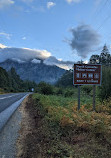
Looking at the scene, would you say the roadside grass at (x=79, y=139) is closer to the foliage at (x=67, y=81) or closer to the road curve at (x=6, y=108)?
the road curve at (x=6, y=108)

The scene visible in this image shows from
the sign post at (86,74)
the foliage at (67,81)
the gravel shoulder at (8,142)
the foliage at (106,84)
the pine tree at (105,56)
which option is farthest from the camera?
the foliage at (67,81)

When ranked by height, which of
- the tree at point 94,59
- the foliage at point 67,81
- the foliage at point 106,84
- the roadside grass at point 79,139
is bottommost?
the roadside grass at point 79,139

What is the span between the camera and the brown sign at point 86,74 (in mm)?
7146

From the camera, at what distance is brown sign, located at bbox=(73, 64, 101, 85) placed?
715 centimetres

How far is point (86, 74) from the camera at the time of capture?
7.22 meters

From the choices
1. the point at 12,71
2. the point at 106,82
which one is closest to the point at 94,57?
the point at 106,82

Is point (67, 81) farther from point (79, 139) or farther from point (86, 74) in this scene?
point (79, 139)

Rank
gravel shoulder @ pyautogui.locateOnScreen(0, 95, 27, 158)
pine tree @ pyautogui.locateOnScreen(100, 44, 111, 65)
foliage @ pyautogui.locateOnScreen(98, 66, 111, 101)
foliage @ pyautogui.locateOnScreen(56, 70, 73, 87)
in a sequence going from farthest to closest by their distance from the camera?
foliage @ pyautogui.locateOnScreen(56, 70, 73, 87), pine tree @ pyautogui.locateOnScreen(100, 44, 111, 65), foliage @ pyautogui.locateOnScreen(98, 66, 111, 101), gravel shoulder @ pyautogui.locateOnScreen(0, 95, 27, 158)

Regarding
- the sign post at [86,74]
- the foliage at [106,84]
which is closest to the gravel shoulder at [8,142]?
the sign post at [86,74]

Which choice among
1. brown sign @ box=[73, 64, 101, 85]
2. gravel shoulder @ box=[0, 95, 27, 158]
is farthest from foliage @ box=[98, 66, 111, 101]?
gravel shoulder @ box=[0, 95, 27, 158]

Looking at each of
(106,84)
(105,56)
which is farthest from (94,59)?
(106,84)

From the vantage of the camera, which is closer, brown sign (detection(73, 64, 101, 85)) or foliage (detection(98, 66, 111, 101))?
brown sign (detection(73, 64, 101, 85))

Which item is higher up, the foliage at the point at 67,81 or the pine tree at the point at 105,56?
the pine tree at the point at 105,56

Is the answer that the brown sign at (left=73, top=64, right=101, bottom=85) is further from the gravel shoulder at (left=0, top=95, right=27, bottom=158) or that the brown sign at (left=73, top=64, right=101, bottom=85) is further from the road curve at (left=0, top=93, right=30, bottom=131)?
the road curve at (left=0, top=93, right=30, bottom=131)
